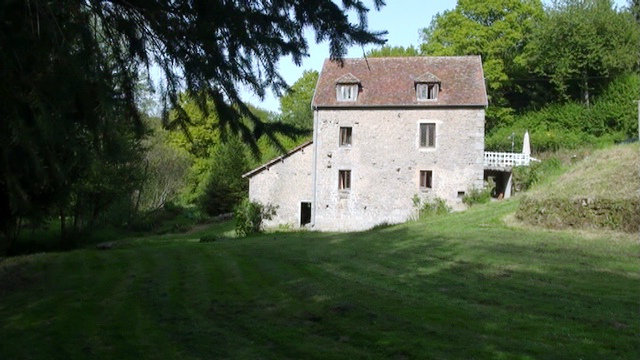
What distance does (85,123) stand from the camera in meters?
4.50

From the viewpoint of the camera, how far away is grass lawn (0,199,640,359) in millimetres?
5832

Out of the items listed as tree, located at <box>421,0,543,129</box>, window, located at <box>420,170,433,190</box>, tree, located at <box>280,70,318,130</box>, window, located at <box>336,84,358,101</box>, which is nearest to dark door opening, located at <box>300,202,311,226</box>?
window, located at <box>336,84,358,101</box>

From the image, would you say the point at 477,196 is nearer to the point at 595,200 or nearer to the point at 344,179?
the point at 344,179

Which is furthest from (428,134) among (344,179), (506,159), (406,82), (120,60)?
(120,60)

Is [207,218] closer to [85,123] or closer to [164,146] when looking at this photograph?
[164,146]

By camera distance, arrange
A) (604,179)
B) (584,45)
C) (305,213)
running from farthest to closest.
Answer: (584,45)
(305,213)
(604,179)

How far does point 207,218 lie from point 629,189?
28583 mm

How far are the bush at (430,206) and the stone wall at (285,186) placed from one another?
597 cm

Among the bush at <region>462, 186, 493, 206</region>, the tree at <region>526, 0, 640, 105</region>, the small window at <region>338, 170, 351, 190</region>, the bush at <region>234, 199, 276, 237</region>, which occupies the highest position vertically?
the tree at <region>526, 0, 640, 105</region>

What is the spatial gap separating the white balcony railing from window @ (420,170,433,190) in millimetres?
3493

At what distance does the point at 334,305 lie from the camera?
7.61m

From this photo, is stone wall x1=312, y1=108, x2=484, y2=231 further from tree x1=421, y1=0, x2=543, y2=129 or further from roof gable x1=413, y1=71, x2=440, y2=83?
tree x1=421, y1=0, x2=543, y2=129

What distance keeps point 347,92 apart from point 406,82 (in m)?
3.06

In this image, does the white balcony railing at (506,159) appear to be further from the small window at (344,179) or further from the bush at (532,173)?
the small window at (344,179)
